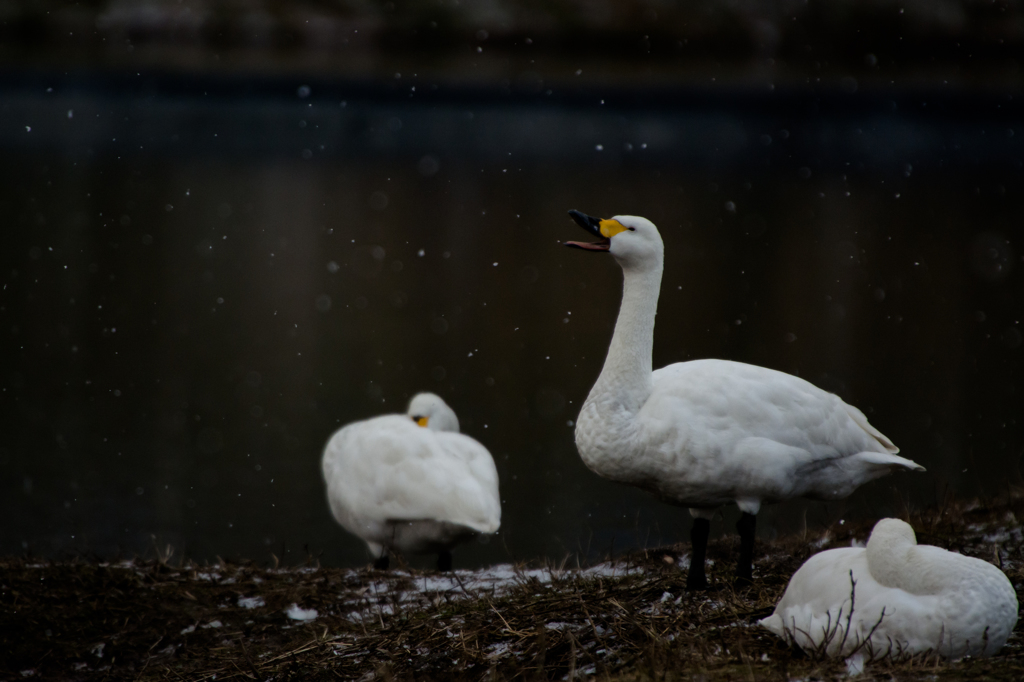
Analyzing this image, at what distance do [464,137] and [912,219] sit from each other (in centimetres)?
3407

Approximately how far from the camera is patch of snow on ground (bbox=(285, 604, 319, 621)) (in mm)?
5816

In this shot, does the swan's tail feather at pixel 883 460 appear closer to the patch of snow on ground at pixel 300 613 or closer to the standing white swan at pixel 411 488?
the standing white swan at pixel 411 488

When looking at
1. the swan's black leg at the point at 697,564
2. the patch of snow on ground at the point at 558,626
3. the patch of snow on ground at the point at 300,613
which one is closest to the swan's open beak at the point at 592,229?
the swan's black leg at the point at 697,564

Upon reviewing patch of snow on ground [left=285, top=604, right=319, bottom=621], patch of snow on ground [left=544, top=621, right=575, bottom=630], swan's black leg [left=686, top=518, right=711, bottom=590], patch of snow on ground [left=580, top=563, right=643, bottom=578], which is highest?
swan's black leg [left=686, top=518, right=711, bottom=590]

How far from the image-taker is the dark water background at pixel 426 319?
37.4 ft

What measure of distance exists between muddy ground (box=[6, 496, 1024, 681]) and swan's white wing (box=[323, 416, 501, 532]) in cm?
67

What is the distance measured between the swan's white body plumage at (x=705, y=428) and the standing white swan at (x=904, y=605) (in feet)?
3.49

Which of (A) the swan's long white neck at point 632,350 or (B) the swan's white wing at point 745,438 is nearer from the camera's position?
(B) the swan's white wing at point 745,438

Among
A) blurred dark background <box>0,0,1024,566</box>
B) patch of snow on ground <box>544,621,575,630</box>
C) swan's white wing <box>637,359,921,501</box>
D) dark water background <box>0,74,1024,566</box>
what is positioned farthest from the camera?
blurred dark background <box>0,0,1024,566</box>

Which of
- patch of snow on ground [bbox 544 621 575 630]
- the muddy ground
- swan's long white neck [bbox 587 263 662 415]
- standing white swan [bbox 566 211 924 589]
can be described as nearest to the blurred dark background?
the muddy ground

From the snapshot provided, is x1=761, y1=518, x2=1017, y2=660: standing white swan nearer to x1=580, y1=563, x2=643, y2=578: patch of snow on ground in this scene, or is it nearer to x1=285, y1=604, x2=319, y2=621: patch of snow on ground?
x1=580, y1=563, x2=643, y2=578: patch of snow on ground

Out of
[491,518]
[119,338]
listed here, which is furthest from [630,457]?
[119,338]

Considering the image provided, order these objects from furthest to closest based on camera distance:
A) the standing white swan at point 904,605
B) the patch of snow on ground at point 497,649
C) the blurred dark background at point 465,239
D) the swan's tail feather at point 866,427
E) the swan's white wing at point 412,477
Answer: the blurred dark background at point 465,239, the swan's white wing at point 412,477, the swan's tail feather at point 866,427, the patch of snow on ground at point 497,649, the standing white swan at point 904,605

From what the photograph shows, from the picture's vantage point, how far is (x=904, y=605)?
385 cm
